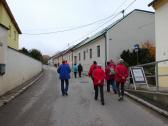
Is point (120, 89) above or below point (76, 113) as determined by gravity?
above

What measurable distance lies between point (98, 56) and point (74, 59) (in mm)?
19526

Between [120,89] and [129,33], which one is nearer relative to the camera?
[120,89]

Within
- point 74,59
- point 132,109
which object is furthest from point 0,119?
point 74,59

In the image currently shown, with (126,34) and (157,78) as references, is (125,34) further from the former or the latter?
(157,78)

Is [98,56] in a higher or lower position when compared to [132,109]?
higher

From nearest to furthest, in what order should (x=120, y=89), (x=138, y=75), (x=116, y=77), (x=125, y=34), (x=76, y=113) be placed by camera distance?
(x=76, y=113)
(x=116, y=77)
(x=120, y=89)
(x=138, y=75)
(x=125, y=34)

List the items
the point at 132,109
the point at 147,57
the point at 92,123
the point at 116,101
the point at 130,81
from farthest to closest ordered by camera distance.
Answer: the point at 147,57 → the point at 130,81 → the point at 116,101 → the point at 132,109 → the point at 92,123

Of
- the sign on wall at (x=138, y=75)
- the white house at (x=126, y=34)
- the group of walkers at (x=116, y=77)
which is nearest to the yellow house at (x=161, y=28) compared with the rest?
the sign on wall at (x=138, y=75)

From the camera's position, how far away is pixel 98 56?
113 ft

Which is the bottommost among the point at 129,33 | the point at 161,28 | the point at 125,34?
the point at 161,28

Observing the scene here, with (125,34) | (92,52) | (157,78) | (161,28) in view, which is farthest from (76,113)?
(92,52)

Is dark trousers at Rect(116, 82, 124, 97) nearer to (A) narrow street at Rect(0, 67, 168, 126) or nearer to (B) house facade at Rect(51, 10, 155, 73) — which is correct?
(A) narrow street at Rect(0, 67, 168, 126)

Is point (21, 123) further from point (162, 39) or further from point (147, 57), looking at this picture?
point (147, 57)

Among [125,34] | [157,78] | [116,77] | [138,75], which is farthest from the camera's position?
[125,34]
